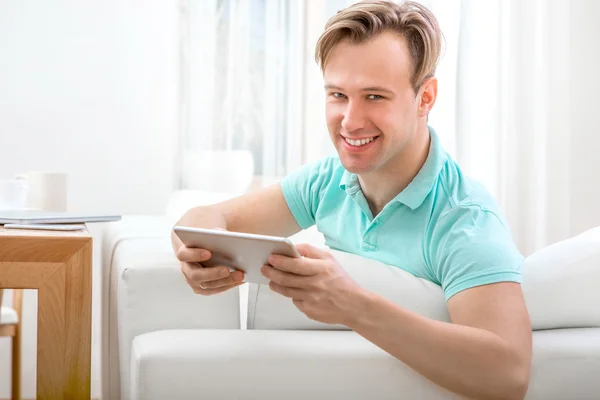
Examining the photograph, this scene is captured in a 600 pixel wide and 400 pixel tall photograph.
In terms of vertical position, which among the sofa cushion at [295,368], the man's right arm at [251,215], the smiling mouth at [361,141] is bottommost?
the sofa cushion at [295,368]

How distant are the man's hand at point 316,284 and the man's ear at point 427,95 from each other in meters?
0.44

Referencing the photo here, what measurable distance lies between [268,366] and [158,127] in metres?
2.41

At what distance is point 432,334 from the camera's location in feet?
3.50

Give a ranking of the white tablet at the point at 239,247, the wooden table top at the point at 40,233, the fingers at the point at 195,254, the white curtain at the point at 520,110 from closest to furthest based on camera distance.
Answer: the white tablet at the point at 239,247
the fingers at the point at 195,254
the wooden table top at the point at 40,233
the white curtain at the point at 520,110

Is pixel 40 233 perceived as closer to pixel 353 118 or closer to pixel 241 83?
pixel 353 118

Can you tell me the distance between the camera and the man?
1.06 metres

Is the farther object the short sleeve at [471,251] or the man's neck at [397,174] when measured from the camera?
the man's neck at [397,174]

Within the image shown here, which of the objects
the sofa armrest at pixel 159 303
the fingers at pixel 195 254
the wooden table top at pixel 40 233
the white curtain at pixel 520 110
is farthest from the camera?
the white curtain at pixel 520 110

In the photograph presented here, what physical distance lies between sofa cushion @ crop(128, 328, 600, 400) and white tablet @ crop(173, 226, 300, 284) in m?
0.10

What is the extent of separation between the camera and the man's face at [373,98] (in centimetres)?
132

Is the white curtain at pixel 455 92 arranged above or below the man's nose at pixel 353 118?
above

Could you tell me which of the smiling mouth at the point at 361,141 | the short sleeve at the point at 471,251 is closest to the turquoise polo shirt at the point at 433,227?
the short sleeve at the point at 471,251

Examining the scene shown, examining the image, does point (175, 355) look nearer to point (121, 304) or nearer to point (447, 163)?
point (121, 304)

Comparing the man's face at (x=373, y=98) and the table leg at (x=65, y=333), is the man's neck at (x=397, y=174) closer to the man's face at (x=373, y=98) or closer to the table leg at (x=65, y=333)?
the man's face at (x=373, y=98)
